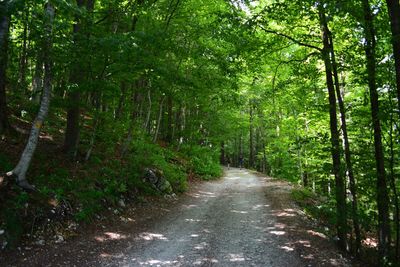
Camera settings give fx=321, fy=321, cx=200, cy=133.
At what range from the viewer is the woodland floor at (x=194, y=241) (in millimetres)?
6734

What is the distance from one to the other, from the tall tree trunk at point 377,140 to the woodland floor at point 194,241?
96 cm

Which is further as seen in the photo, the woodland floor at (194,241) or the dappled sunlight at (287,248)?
the dappled sunlight at (287,248)

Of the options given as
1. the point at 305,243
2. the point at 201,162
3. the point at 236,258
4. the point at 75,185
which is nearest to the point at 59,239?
the point at 75,185

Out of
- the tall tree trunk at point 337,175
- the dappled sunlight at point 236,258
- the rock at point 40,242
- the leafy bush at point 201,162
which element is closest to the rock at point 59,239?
the rock at point 40,242

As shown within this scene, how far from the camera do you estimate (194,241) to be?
8258 millimetres

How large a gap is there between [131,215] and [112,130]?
5590 mm

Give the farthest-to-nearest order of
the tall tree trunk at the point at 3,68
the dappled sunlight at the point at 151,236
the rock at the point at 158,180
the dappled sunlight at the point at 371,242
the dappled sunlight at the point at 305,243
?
the rock at the point at 158,180
the dappled sunlight at the point at 371,242
the dappled sunlight at the point at 151,236
the dappled sunlight at the point at 305,243
the tall tree trunk at the point at 3,68

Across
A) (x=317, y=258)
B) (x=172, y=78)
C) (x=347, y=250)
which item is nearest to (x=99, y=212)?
(x=172, y=78)

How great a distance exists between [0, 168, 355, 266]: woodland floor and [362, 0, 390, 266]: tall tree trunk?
96 centimetres

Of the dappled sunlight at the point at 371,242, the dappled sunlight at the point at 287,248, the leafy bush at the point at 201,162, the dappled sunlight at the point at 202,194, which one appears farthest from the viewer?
the leafy bush at the point at 201,162

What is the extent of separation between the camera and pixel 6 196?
707 centimetres

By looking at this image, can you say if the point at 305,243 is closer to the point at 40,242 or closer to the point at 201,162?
the point at 40,242

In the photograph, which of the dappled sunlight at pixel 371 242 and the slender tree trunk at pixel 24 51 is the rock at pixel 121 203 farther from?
the dappled sunlight at pixel 371 242

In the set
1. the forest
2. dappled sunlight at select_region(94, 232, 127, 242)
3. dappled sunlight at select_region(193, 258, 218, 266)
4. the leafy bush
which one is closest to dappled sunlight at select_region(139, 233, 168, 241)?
dappled sunlight at select_region(94, 232, 127, 242)
